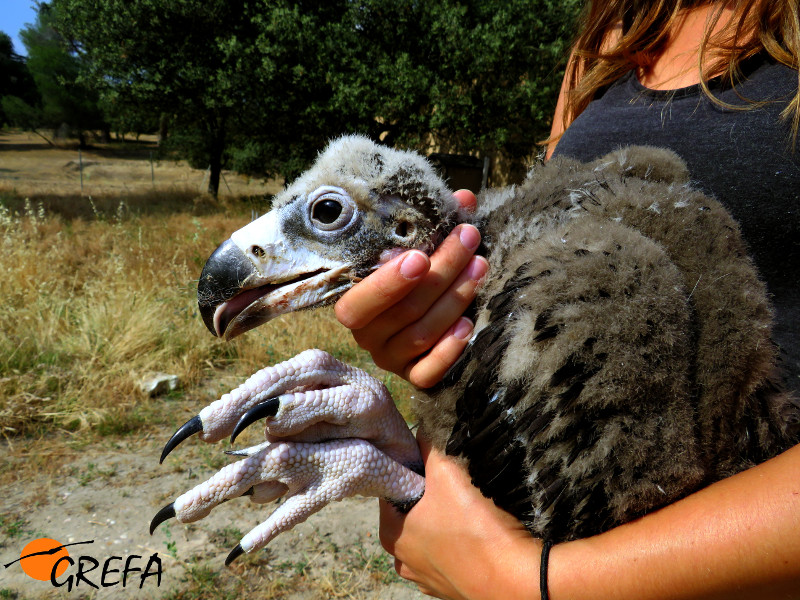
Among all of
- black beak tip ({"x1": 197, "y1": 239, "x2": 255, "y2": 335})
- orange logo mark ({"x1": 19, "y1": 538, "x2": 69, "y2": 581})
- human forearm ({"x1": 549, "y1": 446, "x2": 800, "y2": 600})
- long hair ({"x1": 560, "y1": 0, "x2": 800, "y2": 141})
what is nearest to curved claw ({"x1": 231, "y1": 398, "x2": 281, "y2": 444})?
black beak tip ({"x1": 197, "y1": 239, "x2": 255, "y2": 335})

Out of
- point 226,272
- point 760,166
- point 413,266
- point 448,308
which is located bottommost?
point 226,272

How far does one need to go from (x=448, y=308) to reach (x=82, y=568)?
3.17 metres

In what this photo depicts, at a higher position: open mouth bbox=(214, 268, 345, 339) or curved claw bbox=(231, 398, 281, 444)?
open mouth bbox=(214, 268, 345, 339)

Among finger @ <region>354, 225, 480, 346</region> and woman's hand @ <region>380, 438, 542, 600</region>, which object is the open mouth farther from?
woman's hand @ <region>380, 438, 542, 600</region>

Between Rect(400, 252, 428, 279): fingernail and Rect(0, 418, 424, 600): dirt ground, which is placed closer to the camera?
Rect(400, 252, 428, 279): fingernail

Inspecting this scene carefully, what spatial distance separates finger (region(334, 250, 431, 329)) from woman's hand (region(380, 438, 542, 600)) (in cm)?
48

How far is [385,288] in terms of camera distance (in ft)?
4.82

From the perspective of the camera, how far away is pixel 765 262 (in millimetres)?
1614

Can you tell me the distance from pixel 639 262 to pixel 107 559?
3.64 metres

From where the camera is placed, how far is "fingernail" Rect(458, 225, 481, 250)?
1.54m

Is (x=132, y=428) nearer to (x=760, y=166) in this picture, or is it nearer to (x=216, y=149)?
(x=760, y=166)

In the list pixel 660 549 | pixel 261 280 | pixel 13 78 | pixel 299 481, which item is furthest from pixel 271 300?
pixel 13 78

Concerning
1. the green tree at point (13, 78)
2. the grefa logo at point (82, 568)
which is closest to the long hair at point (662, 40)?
the grefa logo at point (82, 568)

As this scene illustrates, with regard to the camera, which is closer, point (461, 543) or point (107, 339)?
point (461, 543)
